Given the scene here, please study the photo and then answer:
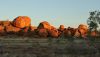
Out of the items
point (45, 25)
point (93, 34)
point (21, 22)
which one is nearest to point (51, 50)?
point (93, 34)

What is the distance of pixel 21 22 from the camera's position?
4584 inches

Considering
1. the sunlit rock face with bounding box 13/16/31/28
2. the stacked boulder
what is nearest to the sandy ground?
the stacked boulder

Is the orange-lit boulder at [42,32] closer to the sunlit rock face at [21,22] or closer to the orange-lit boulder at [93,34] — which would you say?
the sunlit rock face at [21,22]

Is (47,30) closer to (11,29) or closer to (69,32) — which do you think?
(69,32)

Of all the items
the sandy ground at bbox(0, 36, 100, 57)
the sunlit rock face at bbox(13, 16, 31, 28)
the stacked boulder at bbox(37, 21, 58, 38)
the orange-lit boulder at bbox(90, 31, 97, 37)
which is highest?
the sunlit rock face at bbox(13, 16, 31, 28)

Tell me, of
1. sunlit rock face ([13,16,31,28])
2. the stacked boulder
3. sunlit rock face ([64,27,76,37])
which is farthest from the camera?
sunlit rock face ([13,16,31,28])

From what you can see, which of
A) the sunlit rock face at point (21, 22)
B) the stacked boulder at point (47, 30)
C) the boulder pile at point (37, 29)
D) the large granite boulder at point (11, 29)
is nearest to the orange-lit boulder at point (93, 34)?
the boulder pile at point (37, 29)

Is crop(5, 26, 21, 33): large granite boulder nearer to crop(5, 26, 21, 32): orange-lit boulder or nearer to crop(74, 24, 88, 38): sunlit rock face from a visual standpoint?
crop(5, 26, 21, 32): orange-lit boulder

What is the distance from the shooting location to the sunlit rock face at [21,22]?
116 m

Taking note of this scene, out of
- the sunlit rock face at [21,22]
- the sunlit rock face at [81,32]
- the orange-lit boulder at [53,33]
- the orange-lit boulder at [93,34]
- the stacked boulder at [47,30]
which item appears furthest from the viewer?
the sunlit rock face at [21,22]

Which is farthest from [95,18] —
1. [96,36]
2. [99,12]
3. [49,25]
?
[49,25]

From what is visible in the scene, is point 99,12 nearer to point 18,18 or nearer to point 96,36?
point 96,36

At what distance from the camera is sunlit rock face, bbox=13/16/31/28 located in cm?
11574

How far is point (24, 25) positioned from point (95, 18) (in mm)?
53078
